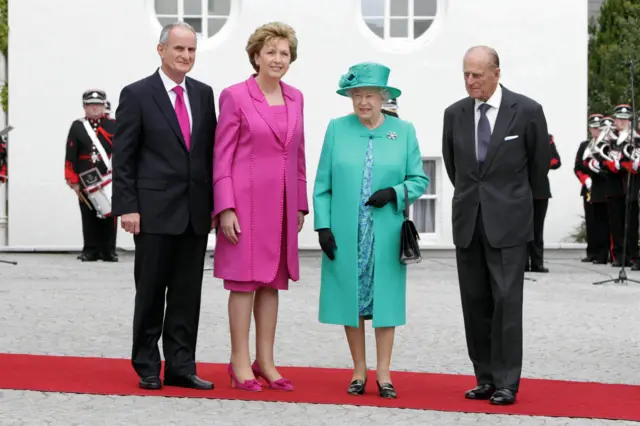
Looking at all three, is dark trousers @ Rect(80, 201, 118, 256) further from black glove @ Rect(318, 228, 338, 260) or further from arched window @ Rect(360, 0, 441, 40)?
black glove @ Rect(318, 228, 338, 260)

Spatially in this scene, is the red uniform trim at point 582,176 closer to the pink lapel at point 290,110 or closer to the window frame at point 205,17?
the window frame at point 205,17

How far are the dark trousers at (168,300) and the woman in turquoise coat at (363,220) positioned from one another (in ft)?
2.41

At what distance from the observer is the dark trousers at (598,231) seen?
19109 mm

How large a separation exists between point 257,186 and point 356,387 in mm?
1217

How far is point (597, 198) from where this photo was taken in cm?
1898

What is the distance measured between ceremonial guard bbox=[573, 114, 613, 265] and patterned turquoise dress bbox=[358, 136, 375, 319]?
11.5 meters

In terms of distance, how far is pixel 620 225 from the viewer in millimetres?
18500

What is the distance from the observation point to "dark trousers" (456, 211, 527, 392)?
7.56 metres

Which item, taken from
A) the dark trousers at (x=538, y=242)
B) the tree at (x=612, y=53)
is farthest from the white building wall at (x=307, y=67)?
the tree at (x=612, y=53)

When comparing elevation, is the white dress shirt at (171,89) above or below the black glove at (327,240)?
above

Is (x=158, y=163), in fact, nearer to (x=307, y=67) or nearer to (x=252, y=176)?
(x=252, y=176)

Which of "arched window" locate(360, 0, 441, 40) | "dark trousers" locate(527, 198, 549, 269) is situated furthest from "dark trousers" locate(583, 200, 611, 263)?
"arched window" locate(360, 0, 441, 40)

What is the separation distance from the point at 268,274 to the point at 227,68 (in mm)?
12505

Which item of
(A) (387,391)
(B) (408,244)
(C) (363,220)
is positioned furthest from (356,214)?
(A) (387,391)
